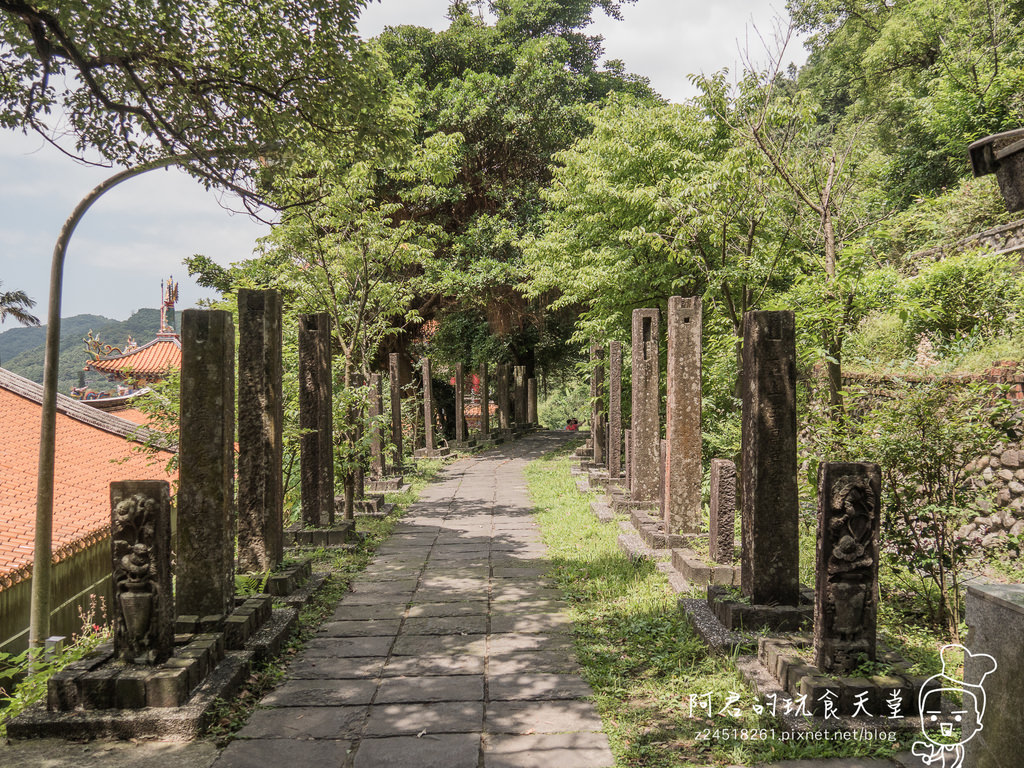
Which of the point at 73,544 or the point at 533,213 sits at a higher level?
the point at 533,213

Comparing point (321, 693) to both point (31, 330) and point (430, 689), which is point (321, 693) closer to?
point (430, 689)

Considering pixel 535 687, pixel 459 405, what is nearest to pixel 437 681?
pixel 535 687

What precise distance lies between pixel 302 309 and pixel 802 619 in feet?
28.1

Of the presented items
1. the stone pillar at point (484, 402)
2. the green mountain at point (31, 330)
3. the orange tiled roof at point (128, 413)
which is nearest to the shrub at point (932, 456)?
the stone pillar at point (484, 402)

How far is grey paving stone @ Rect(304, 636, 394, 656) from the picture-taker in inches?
201

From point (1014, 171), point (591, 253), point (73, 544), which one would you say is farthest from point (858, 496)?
point (591, 253)

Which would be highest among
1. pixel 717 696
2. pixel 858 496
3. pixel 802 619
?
pixel 858 496

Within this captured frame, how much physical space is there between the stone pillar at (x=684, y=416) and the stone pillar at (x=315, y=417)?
3987 millimetres

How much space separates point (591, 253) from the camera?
1317 cm

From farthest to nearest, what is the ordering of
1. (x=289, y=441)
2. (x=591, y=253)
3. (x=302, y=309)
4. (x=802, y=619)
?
(x=591, y=253), (x=302, y=309), (x=289, y=441), (x=802, y=619)

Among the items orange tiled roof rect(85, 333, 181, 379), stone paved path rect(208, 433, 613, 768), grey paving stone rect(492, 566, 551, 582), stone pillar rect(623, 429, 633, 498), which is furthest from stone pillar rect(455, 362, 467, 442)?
grey paving stone rect(492, 566, 551, 582)

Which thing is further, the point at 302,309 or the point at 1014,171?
the point at 302,309

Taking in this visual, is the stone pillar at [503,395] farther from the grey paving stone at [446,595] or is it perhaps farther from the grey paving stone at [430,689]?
the grey paving stone at [430,689]

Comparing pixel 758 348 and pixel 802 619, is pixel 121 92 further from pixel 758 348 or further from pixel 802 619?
pixel 802 619
